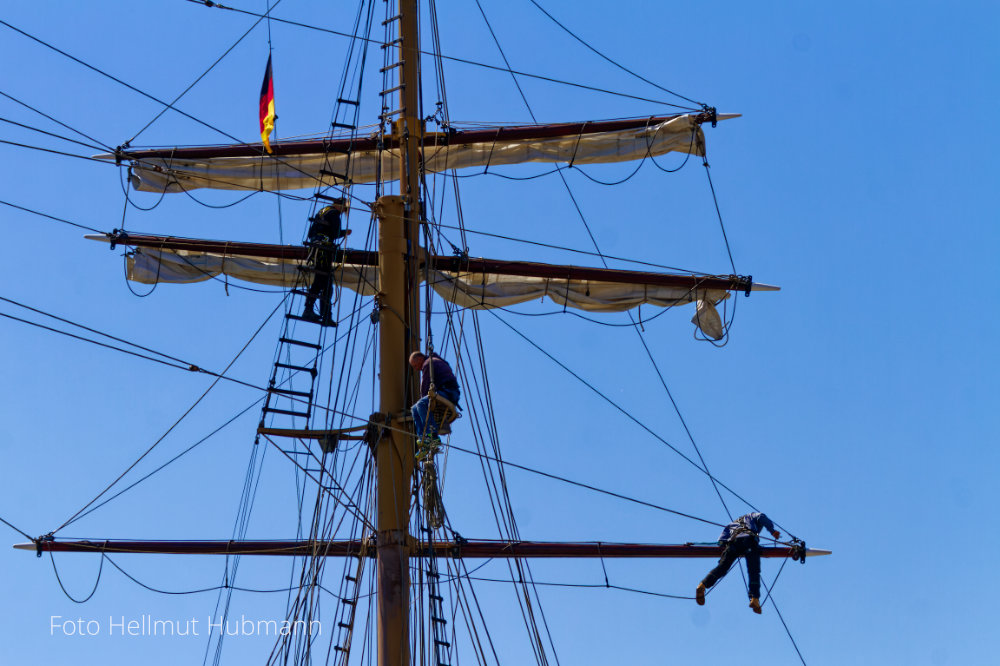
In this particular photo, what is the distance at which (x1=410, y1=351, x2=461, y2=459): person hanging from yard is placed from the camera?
18156 mm

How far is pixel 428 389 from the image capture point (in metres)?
18.3

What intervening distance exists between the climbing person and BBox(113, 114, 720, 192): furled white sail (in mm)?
5963

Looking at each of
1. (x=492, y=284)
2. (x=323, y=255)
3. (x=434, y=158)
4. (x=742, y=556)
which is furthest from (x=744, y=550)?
(x=434, y=158)

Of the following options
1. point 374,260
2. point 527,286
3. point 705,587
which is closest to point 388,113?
point 374,260

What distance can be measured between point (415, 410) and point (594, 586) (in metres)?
4.26

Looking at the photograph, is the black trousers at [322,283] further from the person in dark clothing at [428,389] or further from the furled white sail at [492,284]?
the person in dark clothing at [428,389]

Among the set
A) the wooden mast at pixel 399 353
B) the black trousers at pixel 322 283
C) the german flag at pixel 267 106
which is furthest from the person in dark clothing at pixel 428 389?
the german flag at pixel 267 106

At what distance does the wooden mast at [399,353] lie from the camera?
18469mm

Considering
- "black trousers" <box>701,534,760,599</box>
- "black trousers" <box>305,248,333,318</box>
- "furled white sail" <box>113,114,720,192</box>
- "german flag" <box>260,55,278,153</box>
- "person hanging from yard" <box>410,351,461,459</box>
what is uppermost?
"furled white sail" <box>113,114,720,192</box>

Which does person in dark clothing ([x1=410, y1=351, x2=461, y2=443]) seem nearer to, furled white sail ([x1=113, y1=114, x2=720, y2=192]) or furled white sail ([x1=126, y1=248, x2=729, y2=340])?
furled white sail ([x1=126, y1=248, x2=729, y2=340])

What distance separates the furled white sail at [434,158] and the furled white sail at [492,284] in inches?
55.5

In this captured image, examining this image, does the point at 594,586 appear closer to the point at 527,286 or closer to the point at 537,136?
the point at 527,286

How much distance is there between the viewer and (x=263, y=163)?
24.8 m

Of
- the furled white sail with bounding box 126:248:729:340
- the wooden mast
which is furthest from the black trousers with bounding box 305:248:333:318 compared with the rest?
the furled white sail with bounding box 126:248:729:340
